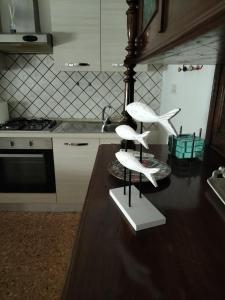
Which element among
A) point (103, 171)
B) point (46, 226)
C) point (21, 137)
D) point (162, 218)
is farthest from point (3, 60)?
point (162, 218)

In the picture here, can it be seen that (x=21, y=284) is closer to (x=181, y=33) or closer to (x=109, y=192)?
(x=109, y=192)

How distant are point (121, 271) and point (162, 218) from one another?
0.62 feet

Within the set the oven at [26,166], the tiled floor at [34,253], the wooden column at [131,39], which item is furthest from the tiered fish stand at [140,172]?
the oven at [26,166]

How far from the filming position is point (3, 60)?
90.5 inches

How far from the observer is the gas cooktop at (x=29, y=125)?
2.09m

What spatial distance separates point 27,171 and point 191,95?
1614 mm

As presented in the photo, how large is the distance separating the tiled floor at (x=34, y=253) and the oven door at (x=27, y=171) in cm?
30

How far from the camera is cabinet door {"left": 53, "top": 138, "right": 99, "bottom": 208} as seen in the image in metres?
2.09

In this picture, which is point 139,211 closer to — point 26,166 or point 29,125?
point 26,166

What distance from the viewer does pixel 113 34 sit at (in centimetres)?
202

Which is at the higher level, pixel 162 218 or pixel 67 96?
pixel 67 96

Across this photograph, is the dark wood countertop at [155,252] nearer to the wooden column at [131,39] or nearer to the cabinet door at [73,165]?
the wooden column at [131,39]

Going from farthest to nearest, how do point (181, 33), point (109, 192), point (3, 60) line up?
point (3, 60)
point (109, 192)
point (181, 33)

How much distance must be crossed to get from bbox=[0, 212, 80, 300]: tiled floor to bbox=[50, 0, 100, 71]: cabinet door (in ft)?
4.95
